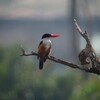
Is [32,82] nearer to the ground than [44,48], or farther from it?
nearer to the ground

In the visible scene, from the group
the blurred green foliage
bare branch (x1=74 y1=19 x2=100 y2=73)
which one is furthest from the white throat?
the blurred green foliage

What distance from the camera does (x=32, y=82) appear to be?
12.4 m

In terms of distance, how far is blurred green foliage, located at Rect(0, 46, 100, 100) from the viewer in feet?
36.9

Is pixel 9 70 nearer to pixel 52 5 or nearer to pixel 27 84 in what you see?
pixel 27 84

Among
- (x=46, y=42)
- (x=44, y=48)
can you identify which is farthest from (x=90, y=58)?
(x=46, y=42)

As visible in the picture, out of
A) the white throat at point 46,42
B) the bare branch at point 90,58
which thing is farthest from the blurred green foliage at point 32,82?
the bare branch at point 90,58

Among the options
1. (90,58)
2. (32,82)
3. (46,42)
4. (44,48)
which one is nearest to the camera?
(90,58)

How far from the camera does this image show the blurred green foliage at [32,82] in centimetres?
1125

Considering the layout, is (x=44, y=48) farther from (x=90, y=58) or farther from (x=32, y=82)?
(x=32, y=82)

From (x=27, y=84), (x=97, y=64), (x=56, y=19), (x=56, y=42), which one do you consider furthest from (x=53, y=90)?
(x=56, y=19)

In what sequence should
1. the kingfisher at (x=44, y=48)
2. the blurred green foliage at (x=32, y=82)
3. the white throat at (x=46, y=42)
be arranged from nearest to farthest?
1. the kingfisher at (x=44, y=48)
2. the white throat at (x=46, y=42)
3. the blurred green foliage at (x=32, y=82)

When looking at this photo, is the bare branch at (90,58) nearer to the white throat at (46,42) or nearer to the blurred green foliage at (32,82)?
the white throat at (46,42)

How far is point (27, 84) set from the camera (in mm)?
12266

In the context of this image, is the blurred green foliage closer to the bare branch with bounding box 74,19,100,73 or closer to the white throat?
the white throat
